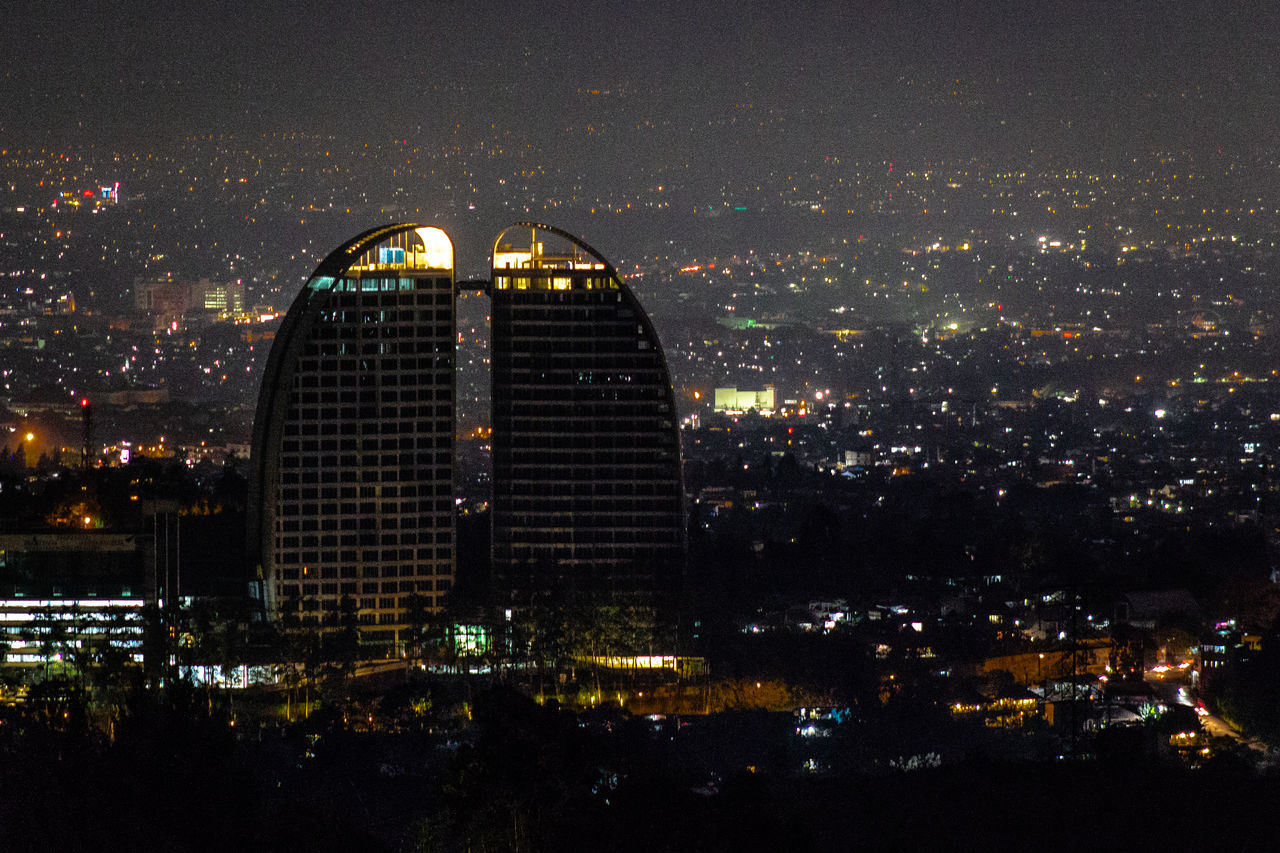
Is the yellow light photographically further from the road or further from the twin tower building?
the road

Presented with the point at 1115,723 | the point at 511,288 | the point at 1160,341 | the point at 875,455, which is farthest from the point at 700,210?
the point at 1115,723

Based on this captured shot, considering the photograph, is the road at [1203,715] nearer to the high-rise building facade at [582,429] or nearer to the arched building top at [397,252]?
the high-rise building facade at [582,429]

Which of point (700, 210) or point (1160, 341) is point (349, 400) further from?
point (1160, 341)

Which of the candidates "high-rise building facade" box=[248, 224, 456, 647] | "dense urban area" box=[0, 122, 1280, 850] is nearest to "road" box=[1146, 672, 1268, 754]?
"dense urban area" box=[0, 122, 1280, 850]

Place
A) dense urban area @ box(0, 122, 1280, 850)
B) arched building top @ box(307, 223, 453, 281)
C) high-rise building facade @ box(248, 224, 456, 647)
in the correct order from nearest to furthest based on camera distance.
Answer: dense urban area @ box(0, 122, 1280, 850) < arched building top @ box(307, 223, 453, 281) < high-rise building facade @ box(248, 224, 456, 647)

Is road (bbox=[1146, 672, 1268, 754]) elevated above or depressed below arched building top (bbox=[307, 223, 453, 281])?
below

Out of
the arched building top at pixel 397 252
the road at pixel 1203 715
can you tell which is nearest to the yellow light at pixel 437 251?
the arched building top at pixel 397 252

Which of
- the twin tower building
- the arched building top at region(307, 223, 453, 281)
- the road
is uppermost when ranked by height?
the arched building top at region(307, 223, 453, 281)
